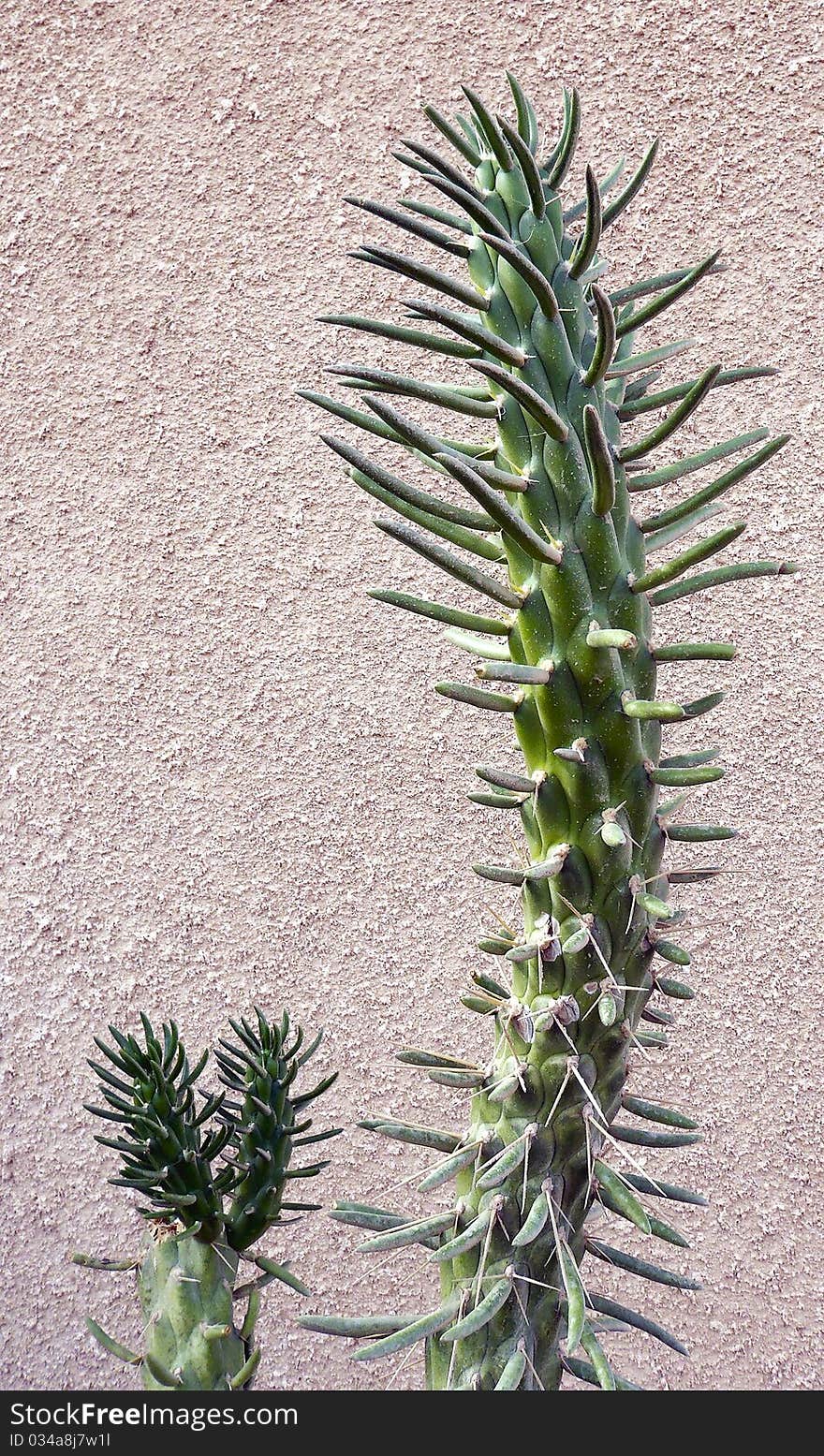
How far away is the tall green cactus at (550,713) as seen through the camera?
21cm

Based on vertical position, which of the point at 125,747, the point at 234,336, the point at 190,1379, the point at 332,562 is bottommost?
the point at 190,1379

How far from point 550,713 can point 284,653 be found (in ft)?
2.10

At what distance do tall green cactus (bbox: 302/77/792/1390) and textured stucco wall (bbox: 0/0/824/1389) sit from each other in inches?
22.1

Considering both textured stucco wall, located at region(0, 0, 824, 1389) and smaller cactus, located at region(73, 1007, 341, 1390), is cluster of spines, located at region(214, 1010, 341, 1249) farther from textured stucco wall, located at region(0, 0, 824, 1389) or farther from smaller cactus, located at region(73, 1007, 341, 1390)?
textured stucco wall, located at region(0, 0, 824, 1389)

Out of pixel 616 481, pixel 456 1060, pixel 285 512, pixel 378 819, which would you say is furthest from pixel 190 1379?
pixel 285 512

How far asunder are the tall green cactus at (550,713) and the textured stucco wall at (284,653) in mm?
560

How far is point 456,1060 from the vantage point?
278mm

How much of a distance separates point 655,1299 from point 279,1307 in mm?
300

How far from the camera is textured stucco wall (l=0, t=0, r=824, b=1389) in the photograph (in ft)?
2.49

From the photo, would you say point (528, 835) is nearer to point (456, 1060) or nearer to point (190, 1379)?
point (456, 1060)

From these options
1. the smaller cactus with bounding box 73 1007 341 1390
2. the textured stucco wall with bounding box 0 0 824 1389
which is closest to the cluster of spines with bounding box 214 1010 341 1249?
the smaller cactus with bounding box 73 1007 341 1390

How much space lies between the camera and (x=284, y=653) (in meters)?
0.84

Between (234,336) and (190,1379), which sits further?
(234,336)

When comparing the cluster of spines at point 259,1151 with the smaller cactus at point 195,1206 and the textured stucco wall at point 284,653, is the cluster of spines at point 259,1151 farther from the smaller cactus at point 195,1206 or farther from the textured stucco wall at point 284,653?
the textured stucco wall at point 284,653
